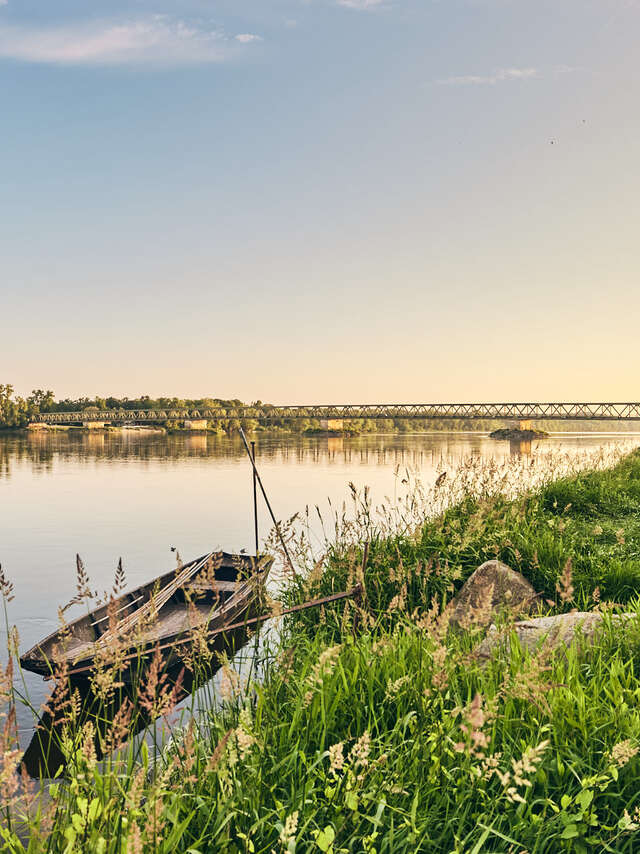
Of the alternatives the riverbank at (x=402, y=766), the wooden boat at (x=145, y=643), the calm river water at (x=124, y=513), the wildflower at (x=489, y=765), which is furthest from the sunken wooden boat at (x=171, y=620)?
the wildflower at (x=489, y=765)

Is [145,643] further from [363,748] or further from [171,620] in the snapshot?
[171,620]

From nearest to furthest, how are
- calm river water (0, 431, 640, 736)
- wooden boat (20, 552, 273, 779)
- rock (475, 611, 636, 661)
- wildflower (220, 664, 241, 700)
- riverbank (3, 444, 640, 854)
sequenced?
riverbank (3, 444, 640, 854) < wildflower (220, 664, 241, 700) < rock (475, 611, 636, 661) < wooden boat (20, 552, 273, 779) < calm river water (0, 431, 640, 736)

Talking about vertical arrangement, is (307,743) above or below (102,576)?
above

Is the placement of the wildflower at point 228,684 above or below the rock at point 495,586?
above

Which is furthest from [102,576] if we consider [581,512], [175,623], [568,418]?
[568,418]

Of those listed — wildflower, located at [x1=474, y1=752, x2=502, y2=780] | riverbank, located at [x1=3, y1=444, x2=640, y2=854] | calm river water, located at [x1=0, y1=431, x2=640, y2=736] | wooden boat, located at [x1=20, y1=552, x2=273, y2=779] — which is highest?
wildflower, located at [x1=474, y1=752, x2=502, y2=780]

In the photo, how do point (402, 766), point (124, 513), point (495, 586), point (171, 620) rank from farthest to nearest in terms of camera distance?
point (124, 513)
point (171, 620)
point (495, 586)
point (402, 766)

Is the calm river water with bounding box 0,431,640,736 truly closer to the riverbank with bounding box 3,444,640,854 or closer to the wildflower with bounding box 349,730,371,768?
the riverbank with bounding box 3,444,640,854

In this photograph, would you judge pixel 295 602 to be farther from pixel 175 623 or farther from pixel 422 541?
pixel 175 623

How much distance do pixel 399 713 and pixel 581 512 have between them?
12.5 meters

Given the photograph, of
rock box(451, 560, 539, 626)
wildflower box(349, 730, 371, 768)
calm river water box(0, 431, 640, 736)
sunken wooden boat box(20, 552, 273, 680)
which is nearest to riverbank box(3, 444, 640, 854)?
wildflower box(349, 730, 371, 768)

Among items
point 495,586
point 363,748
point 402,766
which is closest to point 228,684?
point 363,748

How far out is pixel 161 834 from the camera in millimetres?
4043

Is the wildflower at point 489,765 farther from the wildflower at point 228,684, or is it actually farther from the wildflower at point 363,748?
the wildflower at point 228,684
